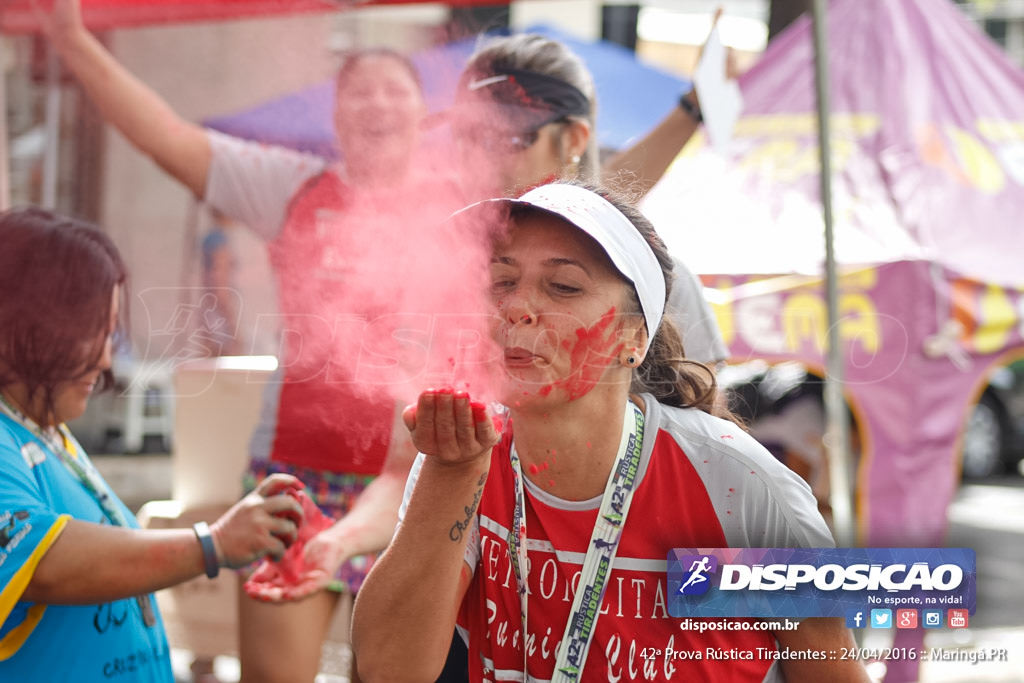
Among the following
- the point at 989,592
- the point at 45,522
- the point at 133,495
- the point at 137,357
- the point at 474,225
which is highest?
the point at 474,225

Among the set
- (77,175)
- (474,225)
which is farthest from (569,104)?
(77,175)

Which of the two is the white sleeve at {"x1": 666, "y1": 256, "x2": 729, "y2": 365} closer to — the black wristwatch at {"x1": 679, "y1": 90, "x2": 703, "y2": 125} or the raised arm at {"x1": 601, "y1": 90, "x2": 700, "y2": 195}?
the raised arm at {"x1": 601, "y1": 90, "x2": 700, "y2": 195}

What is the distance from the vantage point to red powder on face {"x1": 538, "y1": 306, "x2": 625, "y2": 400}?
4.40ft

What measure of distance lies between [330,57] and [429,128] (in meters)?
0.38

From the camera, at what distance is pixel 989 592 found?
18.0ft

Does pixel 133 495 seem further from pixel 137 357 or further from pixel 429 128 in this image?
pixel 429 128

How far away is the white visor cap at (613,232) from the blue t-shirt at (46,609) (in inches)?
31.8

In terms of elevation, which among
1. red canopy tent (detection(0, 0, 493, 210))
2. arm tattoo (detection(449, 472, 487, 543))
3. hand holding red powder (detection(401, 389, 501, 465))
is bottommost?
arm tattoo (detection(449, 472, 487, 543))

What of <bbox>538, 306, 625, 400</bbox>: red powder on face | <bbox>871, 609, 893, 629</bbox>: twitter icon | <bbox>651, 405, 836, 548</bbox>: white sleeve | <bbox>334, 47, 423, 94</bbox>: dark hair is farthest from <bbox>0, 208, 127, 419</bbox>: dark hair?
<bbox>871, 609, 893, 629</bbox>: twitter icon

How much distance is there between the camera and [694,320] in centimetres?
179

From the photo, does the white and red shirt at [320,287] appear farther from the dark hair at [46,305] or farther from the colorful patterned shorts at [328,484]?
the dark hair at [46,305]

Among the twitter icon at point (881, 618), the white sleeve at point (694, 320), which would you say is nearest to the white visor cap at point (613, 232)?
the white sleeve at point (694, 320)

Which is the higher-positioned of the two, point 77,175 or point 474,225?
point 77,175

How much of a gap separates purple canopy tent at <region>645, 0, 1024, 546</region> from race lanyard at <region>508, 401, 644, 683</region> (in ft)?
4.53
